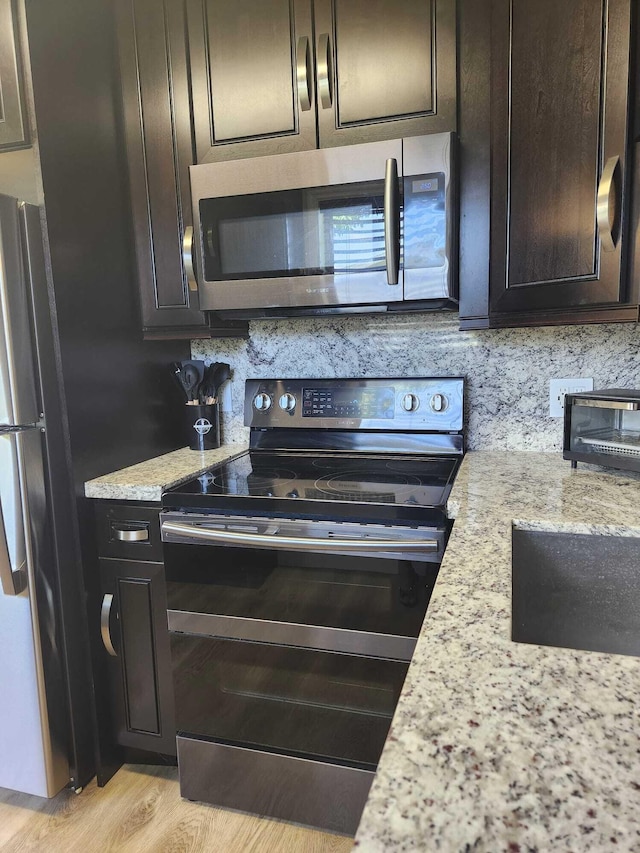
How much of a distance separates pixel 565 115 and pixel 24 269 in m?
1.37

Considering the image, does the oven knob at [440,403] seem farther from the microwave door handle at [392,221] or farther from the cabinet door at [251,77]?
the cabinet door at [251,77]

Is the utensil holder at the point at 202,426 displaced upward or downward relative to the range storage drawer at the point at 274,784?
upward

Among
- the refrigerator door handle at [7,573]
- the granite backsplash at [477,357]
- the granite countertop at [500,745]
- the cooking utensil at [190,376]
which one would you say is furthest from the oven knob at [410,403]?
the refrigerator door handle at [7,573]

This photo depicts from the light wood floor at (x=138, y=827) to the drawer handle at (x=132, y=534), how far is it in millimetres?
768

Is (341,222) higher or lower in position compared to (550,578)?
higher

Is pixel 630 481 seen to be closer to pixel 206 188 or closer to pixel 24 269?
pixel 206 188

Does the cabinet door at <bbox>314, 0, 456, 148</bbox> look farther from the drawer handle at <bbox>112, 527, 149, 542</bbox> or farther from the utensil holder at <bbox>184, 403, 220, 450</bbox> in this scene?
the drawer handle at <bbox>112, 527, 149, 542</bbox>

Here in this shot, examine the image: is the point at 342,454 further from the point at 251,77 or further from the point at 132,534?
the point at 251,77

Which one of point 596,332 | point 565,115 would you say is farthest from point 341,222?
point 596,332

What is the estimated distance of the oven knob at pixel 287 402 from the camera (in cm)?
188

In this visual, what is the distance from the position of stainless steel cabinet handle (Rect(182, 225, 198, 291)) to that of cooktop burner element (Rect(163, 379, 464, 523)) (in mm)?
433

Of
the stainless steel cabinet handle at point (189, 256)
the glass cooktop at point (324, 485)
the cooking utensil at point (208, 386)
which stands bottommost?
the glass cooktop at point (324, 485)

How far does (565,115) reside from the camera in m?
1.24

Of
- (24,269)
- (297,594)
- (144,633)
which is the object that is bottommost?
(144,633)
